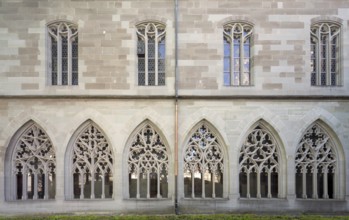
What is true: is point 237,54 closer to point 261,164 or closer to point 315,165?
point 261,164

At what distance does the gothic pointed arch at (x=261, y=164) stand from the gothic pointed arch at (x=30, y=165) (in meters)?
7.02

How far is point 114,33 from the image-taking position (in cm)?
1048

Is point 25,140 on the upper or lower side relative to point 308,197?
upper

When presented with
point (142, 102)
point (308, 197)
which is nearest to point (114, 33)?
point (142, 102)

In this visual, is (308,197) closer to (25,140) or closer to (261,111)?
(261,111)

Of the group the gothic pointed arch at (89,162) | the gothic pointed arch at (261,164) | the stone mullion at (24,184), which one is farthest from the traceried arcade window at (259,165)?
the stone mullion at (24,184)

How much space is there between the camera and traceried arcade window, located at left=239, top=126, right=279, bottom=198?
10.7m

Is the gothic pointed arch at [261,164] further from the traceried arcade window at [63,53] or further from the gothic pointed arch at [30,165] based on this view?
the gothic pointed arch at [30,165]

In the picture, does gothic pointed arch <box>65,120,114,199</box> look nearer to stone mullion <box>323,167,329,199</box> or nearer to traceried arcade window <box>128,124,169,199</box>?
traceried arcade window <box>128,124,169,199</box>

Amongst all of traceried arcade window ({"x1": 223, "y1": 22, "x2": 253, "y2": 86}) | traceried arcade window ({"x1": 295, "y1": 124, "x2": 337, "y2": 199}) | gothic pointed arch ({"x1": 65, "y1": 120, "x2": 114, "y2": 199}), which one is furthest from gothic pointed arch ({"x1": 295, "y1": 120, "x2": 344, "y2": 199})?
gothic pointed arch ({"x1": 65, "y1": 120, "x2": 114, "y2": 199})

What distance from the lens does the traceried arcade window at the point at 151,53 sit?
1066cm

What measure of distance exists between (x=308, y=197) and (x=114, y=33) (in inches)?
369

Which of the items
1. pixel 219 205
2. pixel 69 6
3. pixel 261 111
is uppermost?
pixel 69 6

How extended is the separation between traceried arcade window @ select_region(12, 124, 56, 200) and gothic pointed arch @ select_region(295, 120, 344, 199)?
29.8 ft
